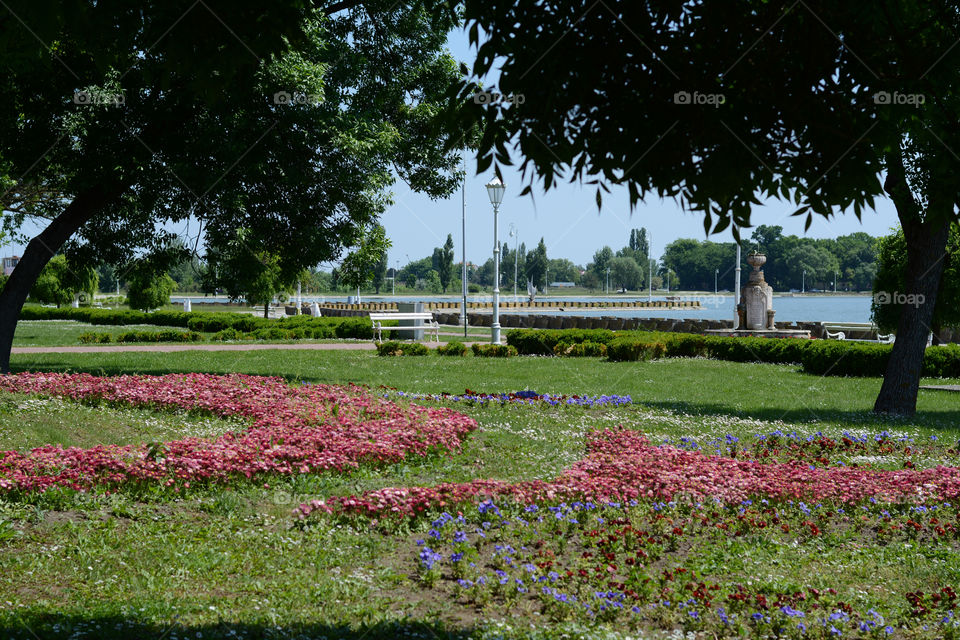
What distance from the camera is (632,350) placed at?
21031 mm

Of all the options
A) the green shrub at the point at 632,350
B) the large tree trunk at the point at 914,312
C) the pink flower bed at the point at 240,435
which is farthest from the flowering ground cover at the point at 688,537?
the green shrub at the point at 632,350

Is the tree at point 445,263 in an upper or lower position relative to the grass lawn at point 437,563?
upper

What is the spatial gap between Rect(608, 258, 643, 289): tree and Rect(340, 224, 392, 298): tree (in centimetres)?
12606

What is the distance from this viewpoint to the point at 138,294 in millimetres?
40250

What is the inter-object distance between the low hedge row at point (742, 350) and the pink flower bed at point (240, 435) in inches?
421

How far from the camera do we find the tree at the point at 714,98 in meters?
3.81

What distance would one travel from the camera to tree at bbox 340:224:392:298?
619 inches

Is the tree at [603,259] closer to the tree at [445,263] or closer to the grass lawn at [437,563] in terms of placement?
the tree at [445,263]

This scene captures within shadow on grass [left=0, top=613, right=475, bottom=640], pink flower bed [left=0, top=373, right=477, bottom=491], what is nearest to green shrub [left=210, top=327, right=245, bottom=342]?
pink flower bed [left=0, top=373, right=477, bottom=491]

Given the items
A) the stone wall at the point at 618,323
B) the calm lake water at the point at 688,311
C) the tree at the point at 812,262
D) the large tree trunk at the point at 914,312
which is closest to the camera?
the large tree trunk at the point at 914,312

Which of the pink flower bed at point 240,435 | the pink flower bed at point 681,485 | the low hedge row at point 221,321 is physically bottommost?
the pink flower bed at point 681,485

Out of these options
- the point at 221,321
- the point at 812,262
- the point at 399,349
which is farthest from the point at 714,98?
the point at 812,262

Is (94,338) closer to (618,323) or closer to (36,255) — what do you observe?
(36,255)

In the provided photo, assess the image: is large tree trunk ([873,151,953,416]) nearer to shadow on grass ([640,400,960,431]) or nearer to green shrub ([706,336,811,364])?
shadow on grass ([640,400,960,431])
